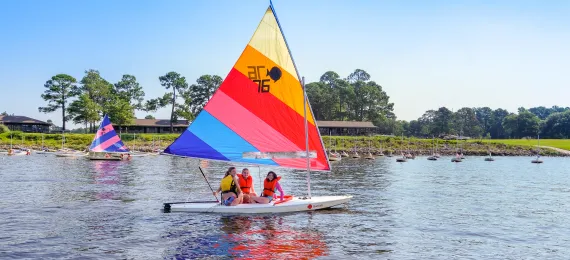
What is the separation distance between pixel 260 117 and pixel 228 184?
3.75 meters

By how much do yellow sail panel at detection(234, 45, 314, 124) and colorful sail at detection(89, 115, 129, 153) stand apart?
63.1 metres

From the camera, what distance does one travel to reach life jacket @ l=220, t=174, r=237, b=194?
83.1ft

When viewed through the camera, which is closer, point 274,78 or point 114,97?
point 274,78

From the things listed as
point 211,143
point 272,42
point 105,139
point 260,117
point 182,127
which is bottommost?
point 211,143

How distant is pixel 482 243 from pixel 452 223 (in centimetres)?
498

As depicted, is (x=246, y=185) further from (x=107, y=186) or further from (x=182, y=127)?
(x=182, y=127)

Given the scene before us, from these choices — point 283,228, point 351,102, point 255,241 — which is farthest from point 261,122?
point 351,102

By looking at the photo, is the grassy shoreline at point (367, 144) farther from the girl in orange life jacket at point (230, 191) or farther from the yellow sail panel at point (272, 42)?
the yellow sail panel at point (272, 42)

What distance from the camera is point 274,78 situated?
24938 millimetres

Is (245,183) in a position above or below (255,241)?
above

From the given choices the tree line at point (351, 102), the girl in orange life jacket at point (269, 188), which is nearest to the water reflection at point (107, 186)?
the girl in orange life jacket at point (269, 188)

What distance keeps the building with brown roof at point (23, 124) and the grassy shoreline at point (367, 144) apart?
55.9 feet

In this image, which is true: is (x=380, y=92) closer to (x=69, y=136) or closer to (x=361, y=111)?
(x=361, y=111)

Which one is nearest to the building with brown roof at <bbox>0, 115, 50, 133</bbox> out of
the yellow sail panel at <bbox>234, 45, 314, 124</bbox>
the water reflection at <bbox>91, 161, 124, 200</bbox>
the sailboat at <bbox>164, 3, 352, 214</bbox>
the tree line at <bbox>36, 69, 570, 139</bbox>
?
the tree line at <bbox>36, 69, 570, 139</bbox>
